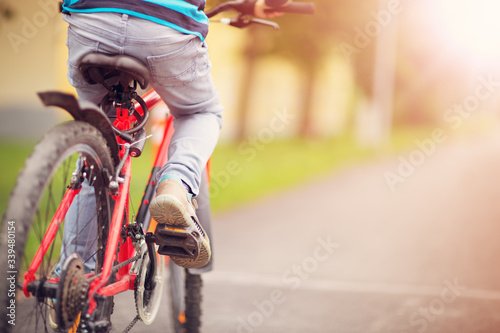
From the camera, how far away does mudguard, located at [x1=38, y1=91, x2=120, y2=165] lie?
176 cm

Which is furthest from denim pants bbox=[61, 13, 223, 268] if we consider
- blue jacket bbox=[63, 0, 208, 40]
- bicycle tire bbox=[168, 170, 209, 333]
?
bicycle tire bbox=[168, 170, 209, 333]

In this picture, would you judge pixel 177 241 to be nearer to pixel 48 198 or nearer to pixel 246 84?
pixel 48 198

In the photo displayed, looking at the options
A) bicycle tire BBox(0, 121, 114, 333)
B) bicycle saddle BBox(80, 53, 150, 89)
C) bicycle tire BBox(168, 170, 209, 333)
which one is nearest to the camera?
bicycle tire BBox(0, 121, 114, 333)

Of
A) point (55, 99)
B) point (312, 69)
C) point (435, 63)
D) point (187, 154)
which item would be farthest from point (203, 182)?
point (435, 63)

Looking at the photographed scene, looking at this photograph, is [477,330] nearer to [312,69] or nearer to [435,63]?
[312,69]

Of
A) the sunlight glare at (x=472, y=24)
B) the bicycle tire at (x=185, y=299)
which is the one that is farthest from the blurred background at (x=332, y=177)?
the bicycle tire at (x=185, y=299)

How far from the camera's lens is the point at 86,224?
214 cm

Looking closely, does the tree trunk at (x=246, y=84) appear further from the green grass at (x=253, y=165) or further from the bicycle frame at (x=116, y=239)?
the bicycle frame at (x=116, y=239)

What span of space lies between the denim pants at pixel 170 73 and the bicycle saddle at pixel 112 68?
6 centimetres

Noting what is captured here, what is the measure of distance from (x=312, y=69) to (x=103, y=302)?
56.1 feet

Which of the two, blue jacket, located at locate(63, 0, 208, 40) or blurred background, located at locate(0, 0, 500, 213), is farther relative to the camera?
blurred background, located at locate(0, 0, 500, 213)

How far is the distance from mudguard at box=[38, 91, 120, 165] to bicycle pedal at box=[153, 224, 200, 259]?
31 centimetres

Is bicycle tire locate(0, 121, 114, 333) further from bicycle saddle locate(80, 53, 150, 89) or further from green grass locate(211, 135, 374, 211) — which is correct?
green grass locate(211, 135, 374, 211)

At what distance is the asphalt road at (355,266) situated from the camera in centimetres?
349
